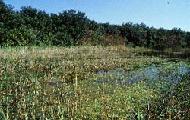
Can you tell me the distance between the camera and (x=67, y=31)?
65.8 m

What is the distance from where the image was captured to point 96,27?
7494 cm

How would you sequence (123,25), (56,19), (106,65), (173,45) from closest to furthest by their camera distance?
(106,65) < (56,19) < (173,45) < (123,25)

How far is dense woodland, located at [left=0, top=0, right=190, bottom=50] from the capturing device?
49.7 m

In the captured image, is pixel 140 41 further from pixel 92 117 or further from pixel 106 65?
pixel 92 117

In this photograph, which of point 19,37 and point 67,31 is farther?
point 67,31

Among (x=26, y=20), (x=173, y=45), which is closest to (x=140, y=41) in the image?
(x=173, y=45)

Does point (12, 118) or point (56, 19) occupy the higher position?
point (56, 19)

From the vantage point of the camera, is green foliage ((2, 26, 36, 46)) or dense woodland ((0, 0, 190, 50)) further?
dense woodland ((0, 0, 190, 50))

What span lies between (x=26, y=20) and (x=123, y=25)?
3467cm

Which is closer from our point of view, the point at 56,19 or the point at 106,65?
the point at 106,65

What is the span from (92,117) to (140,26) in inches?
3358

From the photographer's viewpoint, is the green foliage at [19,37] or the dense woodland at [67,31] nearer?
the green foliage at [19,37]

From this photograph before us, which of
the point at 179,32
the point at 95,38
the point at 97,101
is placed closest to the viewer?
the point at 97,101

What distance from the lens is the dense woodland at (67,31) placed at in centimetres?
4969
